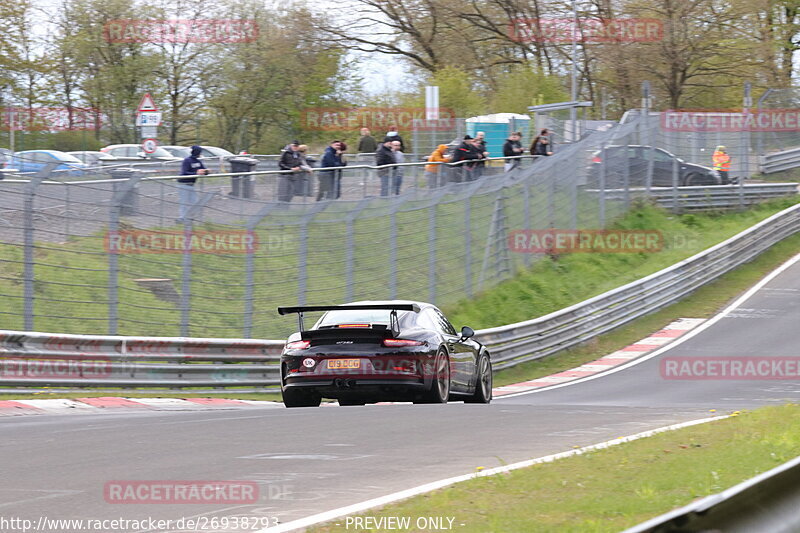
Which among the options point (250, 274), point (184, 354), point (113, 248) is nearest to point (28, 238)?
point (113, 248)

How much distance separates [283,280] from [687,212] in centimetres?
2283

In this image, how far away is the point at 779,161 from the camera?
138ft

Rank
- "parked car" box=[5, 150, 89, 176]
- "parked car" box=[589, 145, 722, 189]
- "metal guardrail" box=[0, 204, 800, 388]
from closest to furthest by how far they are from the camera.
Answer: "metal guardrail" box=[0, 204, 800, 388] → "parked car" box=[5, 150, 89, 176] → "parked car" box=[589, 145, 722, 189]

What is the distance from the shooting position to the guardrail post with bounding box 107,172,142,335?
15.3m

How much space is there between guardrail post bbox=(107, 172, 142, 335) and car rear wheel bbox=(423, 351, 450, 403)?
4490mm

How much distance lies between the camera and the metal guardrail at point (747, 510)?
3764 mm

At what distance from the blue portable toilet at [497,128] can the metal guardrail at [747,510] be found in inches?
1392

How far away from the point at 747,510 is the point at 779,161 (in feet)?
131

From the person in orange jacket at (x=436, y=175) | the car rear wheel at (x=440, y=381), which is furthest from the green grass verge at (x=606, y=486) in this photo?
the person in orange jacket at (x=436, y=175)

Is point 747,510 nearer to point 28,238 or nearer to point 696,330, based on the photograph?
point 28,238

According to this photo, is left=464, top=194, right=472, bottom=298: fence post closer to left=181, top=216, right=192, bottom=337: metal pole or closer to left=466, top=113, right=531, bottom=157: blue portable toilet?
left=181, top=216, right=192, bottom=337: metal pole

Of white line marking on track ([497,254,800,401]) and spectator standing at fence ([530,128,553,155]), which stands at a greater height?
spectator standing at fence ([530,128,553,155])

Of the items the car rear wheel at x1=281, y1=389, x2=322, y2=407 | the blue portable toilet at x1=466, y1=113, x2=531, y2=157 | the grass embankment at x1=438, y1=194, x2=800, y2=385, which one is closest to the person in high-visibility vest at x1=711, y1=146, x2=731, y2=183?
the grass embankment at x1=438, y1=194, x2=800, y2=385

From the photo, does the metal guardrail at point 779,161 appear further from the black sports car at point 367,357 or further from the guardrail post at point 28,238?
the guardrail post at point 28,238
